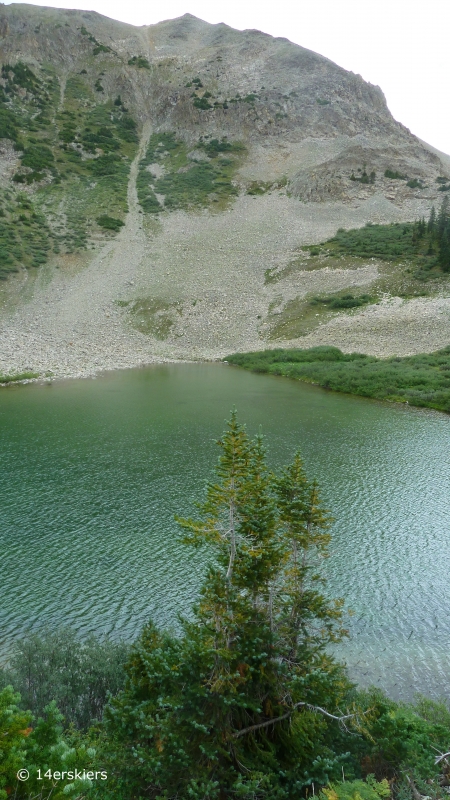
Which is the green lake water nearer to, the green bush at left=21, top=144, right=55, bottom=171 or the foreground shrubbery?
the foreground shrubbery

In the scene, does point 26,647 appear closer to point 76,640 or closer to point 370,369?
point 76,640

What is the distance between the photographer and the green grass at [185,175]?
95.8m

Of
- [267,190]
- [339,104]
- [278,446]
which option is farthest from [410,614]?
[339,104]

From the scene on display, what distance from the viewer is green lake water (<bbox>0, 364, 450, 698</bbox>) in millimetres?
12141

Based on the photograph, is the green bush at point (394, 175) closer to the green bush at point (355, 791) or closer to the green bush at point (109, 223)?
the green bush at point (109, 223)

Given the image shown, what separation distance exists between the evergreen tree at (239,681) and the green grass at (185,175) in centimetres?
9404

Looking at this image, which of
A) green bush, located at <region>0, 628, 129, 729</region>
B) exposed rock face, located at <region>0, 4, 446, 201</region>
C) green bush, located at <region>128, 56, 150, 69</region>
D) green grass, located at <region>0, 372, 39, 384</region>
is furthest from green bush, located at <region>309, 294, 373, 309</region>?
green bush, located at <region>128, 56, 150, 69</region>

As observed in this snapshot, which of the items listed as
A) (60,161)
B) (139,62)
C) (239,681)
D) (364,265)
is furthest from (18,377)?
(139,62)

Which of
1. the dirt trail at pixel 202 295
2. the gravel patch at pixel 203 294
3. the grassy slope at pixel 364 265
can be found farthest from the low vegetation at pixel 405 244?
the gravel patch at pixel 203 294

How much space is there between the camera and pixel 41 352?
5509 centimetres

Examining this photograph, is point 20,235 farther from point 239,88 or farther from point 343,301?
point 239,88

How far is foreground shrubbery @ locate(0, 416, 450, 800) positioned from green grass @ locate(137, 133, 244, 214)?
309ft

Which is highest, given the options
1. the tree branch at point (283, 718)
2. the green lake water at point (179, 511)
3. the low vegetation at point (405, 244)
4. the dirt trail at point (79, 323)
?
the low vegetation at point (405, 244)

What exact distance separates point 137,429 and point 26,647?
71.8 ft
